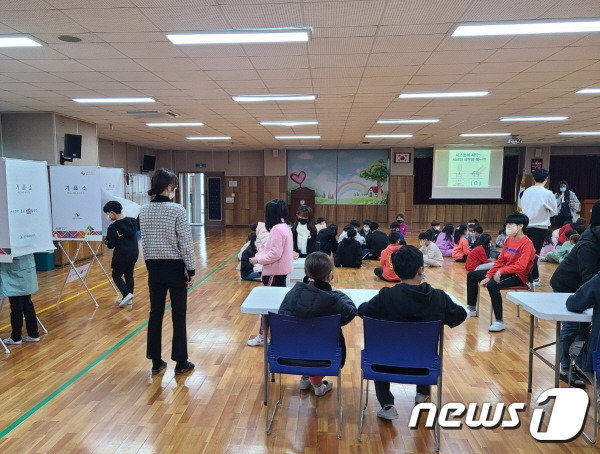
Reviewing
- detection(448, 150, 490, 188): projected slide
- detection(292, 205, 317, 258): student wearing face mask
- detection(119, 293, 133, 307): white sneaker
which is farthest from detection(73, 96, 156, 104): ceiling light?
detection(448, 150, 490, 188): projected slide

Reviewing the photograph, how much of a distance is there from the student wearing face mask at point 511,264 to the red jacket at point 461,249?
4.34m

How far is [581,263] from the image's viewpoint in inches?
117

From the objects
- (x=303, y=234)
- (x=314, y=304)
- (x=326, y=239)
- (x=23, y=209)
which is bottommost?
(x=326, y=239)

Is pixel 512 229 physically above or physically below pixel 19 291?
above

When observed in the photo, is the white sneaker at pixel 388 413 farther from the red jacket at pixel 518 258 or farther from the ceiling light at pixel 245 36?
the ceiling light at pixel 245 36

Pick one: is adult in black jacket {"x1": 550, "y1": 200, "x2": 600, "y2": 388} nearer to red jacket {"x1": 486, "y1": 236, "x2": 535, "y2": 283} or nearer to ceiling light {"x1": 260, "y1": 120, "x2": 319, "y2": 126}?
red jacket {"x1": 486, "y1": 236, "x2": 535, "y2": 283}

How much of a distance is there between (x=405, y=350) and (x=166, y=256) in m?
1.91

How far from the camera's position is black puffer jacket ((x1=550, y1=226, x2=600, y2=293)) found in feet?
9.52

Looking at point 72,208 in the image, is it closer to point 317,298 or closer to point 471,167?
point 317,298

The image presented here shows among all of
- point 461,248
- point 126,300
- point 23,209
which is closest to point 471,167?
point 461,248

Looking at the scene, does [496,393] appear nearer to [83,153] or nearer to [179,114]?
[179,114]

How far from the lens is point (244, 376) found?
3.34m

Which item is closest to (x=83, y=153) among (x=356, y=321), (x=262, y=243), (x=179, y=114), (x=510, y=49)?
(x=179, y=114)

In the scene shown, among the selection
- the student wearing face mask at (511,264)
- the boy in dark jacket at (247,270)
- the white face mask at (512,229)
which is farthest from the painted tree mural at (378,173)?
the white face mask at (512,229)
